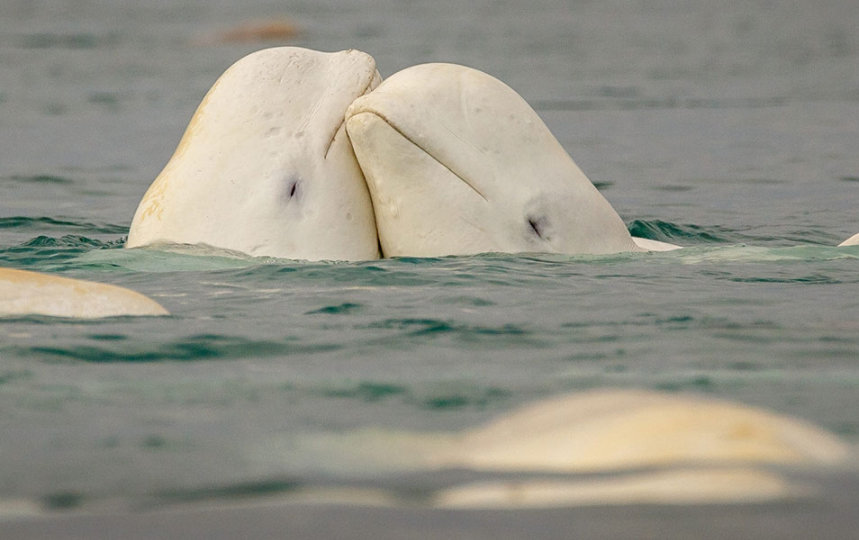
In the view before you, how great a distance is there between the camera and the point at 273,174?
23.2ft

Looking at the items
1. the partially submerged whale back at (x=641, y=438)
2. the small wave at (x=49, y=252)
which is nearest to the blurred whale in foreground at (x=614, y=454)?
the partially submerged whale back at (x=641, y=438)

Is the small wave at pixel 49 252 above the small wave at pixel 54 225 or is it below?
below

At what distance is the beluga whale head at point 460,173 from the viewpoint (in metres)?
6.96

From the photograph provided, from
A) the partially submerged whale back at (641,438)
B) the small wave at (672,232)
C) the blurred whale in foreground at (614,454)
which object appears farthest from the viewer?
the small wave at (672,232)

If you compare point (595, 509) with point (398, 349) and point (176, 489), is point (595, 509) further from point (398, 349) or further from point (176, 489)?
point (398, 349)

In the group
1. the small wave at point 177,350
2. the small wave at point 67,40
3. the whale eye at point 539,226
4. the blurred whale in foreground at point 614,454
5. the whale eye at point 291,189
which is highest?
the small wave at point 67,40

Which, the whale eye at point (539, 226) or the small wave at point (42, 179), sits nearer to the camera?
the whale eye at point (539, 226)

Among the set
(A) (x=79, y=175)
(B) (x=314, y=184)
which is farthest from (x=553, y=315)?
(A) (x=79, y=175)

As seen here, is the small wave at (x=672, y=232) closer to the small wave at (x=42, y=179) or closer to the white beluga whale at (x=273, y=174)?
the white beluga whale at (x=273, y=174)

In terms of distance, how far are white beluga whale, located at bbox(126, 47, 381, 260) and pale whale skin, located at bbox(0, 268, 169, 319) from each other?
1.23 m

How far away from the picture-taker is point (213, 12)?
127 ft

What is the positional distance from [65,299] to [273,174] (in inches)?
61.5

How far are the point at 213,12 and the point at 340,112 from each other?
32.6 m

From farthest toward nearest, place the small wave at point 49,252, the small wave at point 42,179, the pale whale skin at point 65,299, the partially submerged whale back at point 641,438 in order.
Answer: the small wave at point 42,179 < the small wave at point 49,252 < the pale whale skin at point 65,299 < the partially submerged whale back at point 641,438
